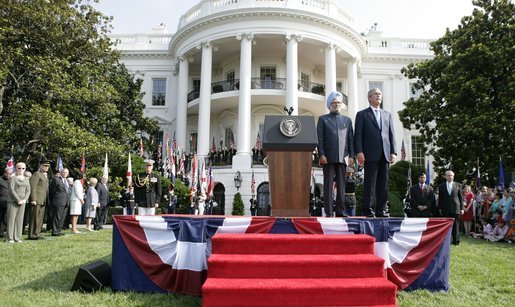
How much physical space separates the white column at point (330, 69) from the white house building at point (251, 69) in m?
0.06

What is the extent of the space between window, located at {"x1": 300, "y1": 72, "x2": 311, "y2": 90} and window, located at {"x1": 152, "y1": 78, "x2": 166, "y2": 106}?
10.6 m

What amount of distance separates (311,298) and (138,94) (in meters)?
23.8

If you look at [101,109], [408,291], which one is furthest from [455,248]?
[101,109]

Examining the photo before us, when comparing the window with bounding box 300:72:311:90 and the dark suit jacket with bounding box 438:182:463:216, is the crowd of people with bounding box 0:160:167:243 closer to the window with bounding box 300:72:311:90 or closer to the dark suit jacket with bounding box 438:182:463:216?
the dark suit jacket with bounding box 438:182:463:216

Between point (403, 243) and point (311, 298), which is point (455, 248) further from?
point (311, 298)

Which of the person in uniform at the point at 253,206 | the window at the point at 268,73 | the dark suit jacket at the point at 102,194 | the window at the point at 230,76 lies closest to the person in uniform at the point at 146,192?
the dark suit jacket at the point at 102,194

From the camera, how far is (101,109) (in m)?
19.2

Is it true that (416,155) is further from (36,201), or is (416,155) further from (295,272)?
(295,272)

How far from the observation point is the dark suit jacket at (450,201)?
10.1 m

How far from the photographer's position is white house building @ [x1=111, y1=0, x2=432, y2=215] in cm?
2408

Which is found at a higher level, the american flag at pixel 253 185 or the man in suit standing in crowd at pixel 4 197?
the american flag at pixel 253 185

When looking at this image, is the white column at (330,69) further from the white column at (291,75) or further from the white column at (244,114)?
the white column at (244,114)

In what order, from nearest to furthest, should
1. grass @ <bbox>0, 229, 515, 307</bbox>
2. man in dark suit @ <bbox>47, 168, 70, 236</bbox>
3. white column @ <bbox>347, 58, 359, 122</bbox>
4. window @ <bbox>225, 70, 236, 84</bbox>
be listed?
grass @ <bbox>0, 229, 515, 307</bbox>, man in dark suit @ <bbox>47, 168, 70, 236</bbox>, white column @ <bbox>347, 58, 359, 122</bbox>, window @ <bbox>225, 70, 236, 84</bbox>

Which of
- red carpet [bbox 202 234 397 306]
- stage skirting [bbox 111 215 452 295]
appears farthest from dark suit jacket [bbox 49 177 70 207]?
red carpet [bbox 202 234 397 306]
